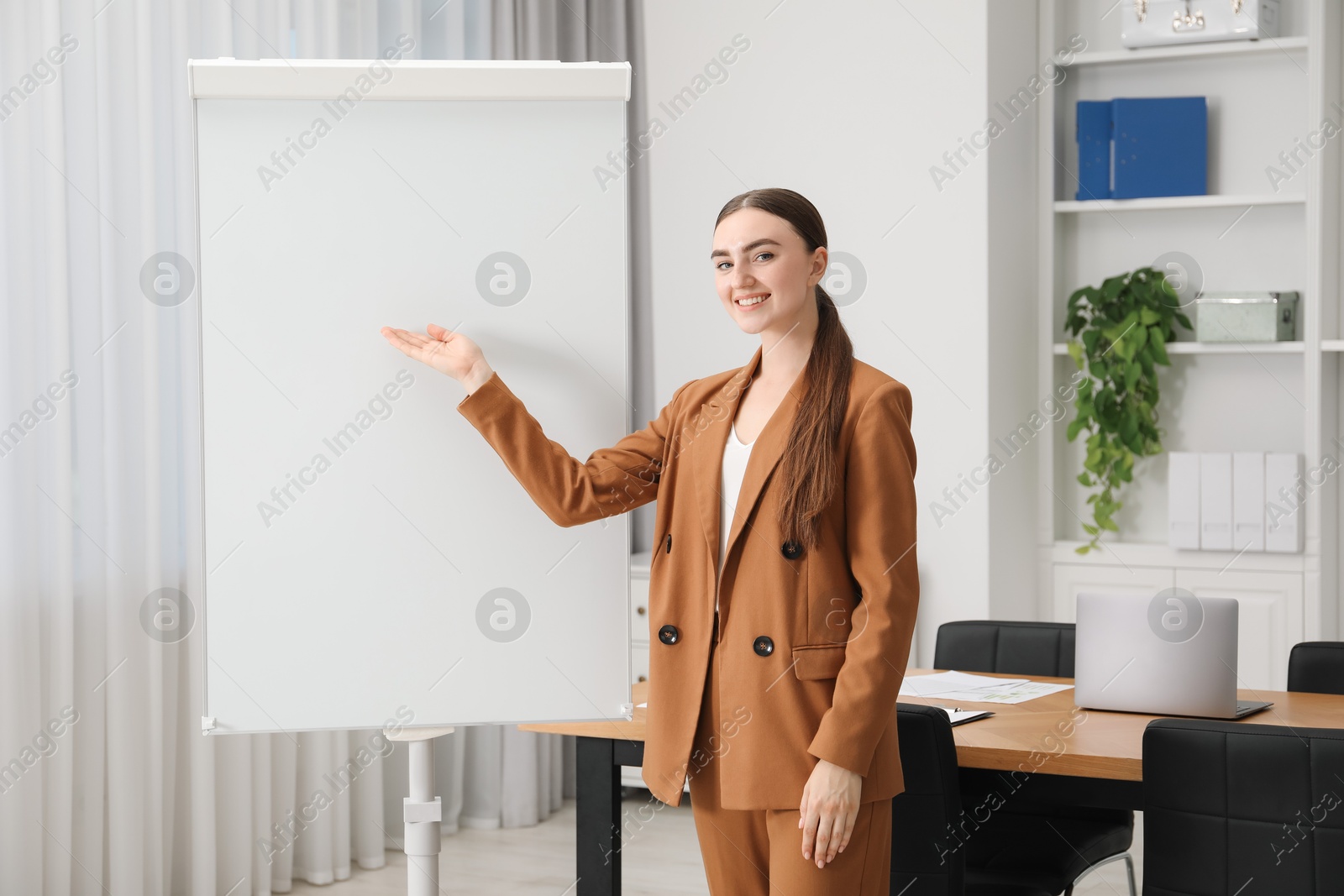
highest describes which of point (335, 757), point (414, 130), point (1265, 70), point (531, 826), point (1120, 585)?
point (1265, 70)

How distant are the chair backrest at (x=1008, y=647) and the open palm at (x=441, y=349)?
1.58m

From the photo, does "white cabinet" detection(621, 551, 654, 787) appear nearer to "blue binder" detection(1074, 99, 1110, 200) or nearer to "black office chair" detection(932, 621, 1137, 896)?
"black office chair" detection(932, 621, 1137, 896)

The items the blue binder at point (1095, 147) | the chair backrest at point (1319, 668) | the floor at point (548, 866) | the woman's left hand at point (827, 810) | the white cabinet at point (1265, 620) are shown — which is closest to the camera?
the woman's left hand at point (827, 810)

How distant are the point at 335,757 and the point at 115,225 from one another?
158 cm

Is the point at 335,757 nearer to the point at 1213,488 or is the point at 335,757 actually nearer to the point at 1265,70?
the point at 1213,488

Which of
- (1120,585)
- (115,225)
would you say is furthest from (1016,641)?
(115,225)

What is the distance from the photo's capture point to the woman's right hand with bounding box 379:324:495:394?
5.73 feet

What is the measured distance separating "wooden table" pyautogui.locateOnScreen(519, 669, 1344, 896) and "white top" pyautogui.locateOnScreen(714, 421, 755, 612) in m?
0.47

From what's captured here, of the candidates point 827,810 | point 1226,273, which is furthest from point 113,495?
point 1226,273

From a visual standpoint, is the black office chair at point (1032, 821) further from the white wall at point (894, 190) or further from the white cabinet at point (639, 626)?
the white cabinet at point (639, 626)

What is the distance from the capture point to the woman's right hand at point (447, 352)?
1.75m

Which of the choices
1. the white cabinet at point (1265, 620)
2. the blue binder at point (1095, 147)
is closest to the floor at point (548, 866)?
the white cabinet at point (1265, 620)

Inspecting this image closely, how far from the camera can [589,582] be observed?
72.7 inches

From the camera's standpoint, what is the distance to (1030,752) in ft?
6.69
